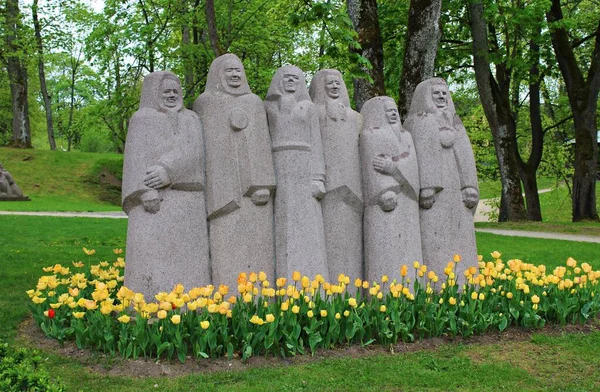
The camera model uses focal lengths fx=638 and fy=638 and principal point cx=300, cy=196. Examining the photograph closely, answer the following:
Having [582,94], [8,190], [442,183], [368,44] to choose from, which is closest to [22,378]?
[442,183]

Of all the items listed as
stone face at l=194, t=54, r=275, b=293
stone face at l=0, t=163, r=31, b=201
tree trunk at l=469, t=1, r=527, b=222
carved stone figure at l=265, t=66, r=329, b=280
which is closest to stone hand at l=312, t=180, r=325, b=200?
carved stone figure at l=265, t=66, r=329, b=280

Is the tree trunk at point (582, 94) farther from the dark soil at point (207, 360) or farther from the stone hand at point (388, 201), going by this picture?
the dark soil at point (207, 360)

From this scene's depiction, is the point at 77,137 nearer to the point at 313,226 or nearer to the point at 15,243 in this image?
the point at 15,243

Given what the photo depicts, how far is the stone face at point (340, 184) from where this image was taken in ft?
22.9

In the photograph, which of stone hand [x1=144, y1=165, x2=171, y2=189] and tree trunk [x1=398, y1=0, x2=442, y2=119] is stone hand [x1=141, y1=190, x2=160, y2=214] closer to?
stone hand [x1=144, y1=165, x2=171, y2=189]

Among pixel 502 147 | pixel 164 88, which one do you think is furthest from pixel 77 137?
pixel 164 88

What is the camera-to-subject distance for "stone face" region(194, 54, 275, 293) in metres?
6.53

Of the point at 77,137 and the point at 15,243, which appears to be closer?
the point at 15,243

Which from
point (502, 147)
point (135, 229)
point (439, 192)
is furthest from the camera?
point (502, 147)

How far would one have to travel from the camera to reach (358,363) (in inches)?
206

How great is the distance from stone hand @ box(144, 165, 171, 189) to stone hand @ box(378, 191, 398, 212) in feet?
7.56

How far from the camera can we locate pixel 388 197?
22.6ft

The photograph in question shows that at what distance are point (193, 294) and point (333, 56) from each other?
19.6ft

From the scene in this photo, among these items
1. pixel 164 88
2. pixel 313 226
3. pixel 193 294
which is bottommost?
pixel 193 294
